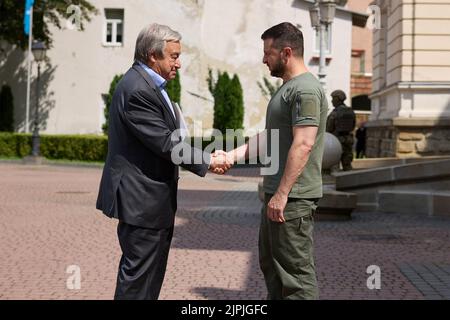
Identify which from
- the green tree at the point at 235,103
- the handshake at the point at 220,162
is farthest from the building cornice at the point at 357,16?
the handshake at the point at 220,162

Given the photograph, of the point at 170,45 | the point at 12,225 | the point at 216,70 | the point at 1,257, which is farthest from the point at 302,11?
the point at 170,45

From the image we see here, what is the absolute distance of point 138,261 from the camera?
4.29 meters

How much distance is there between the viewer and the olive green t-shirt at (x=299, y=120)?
166 inches

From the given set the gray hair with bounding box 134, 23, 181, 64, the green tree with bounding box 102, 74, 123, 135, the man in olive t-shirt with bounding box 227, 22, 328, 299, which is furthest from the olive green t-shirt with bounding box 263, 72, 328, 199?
the green tree with bounding box 102, 74, 123, 135

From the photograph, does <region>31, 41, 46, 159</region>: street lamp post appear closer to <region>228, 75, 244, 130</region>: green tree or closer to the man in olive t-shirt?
<region>228, 75, 244, 130</region>: green tree

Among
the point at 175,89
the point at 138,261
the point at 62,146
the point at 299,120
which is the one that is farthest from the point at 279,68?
the point at 175,89

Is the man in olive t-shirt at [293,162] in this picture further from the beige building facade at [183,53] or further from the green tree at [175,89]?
the beige building facade at [183,53]

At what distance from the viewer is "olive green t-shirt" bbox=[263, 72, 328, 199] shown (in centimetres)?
423

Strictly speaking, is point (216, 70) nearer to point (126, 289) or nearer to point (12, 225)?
point (12, 225)

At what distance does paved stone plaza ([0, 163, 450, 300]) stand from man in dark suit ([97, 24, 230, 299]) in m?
1.77

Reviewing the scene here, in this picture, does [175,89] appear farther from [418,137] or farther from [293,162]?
[293,162]

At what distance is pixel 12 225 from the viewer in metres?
10.6

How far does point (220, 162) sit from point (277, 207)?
615 mm

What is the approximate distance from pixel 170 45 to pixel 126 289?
1.45 meters
